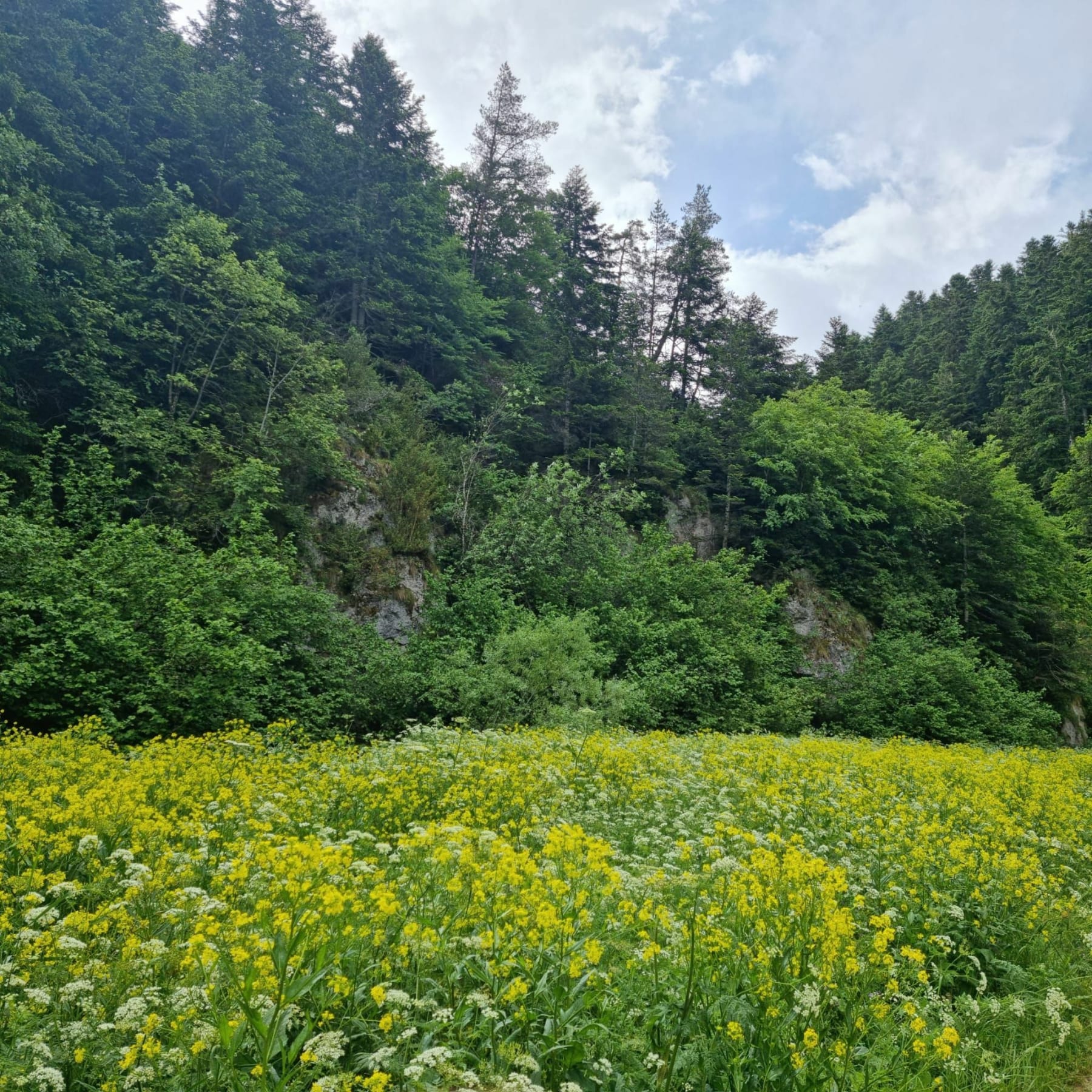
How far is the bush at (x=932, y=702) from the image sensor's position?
63.1 ft

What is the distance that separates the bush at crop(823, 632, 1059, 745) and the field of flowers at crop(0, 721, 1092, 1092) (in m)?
14.4

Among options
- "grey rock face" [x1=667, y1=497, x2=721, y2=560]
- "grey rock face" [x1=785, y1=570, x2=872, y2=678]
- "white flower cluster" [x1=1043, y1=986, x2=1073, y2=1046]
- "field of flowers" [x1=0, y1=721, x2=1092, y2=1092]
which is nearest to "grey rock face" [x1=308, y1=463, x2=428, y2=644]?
"field of flowers" [x1=0, y1=721, x2=1092, y2=1092]

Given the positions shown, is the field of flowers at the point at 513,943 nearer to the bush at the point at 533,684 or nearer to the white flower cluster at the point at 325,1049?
the white flower cluster at the point at 325,1049

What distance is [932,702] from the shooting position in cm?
1998

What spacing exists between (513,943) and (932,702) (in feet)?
69.9

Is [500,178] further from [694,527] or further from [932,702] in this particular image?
[932,702]

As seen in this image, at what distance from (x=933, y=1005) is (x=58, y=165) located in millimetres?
22801

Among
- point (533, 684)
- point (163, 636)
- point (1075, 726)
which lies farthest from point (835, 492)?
point (163, 636)

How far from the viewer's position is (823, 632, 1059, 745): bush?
19.2m

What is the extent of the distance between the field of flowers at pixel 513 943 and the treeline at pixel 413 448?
6.85m

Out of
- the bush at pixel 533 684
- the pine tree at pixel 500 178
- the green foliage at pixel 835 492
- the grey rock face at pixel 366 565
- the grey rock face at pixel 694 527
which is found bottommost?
the bush at pixel 533 684

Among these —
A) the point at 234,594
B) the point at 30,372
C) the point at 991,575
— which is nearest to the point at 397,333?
the point at 30,372

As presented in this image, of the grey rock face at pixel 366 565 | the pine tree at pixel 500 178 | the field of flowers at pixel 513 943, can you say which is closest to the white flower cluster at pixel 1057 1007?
the field of flowers at pixel 513 943

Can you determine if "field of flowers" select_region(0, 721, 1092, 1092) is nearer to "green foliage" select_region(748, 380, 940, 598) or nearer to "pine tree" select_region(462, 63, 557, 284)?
"green foliage" select_region(748, 380, 940, 598)
